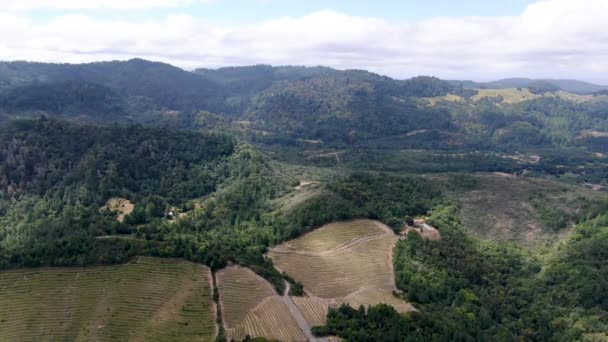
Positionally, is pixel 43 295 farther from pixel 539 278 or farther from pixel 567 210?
pixel 567 210

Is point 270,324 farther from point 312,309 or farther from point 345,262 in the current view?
point 345,262

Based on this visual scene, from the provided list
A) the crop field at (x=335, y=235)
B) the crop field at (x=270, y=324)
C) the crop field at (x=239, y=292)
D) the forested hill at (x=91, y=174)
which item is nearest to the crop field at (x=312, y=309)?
the crop field at (x=270, y=324)

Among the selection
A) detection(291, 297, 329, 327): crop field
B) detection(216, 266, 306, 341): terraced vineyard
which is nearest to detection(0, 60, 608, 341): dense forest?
detection(291, 297, 329, 327): crop field

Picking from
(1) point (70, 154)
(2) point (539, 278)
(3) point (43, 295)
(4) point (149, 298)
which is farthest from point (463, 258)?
(1) point (70, 154)

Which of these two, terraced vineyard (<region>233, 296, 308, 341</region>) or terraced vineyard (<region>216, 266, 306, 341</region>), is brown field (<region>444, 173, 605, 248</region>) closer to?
terraced vineyard (<region>216, 266, 306, 341</region>)

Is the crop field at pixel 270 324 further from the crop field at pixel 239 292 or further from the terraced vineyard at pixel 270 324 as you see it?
the crop field at pixel 239 292
